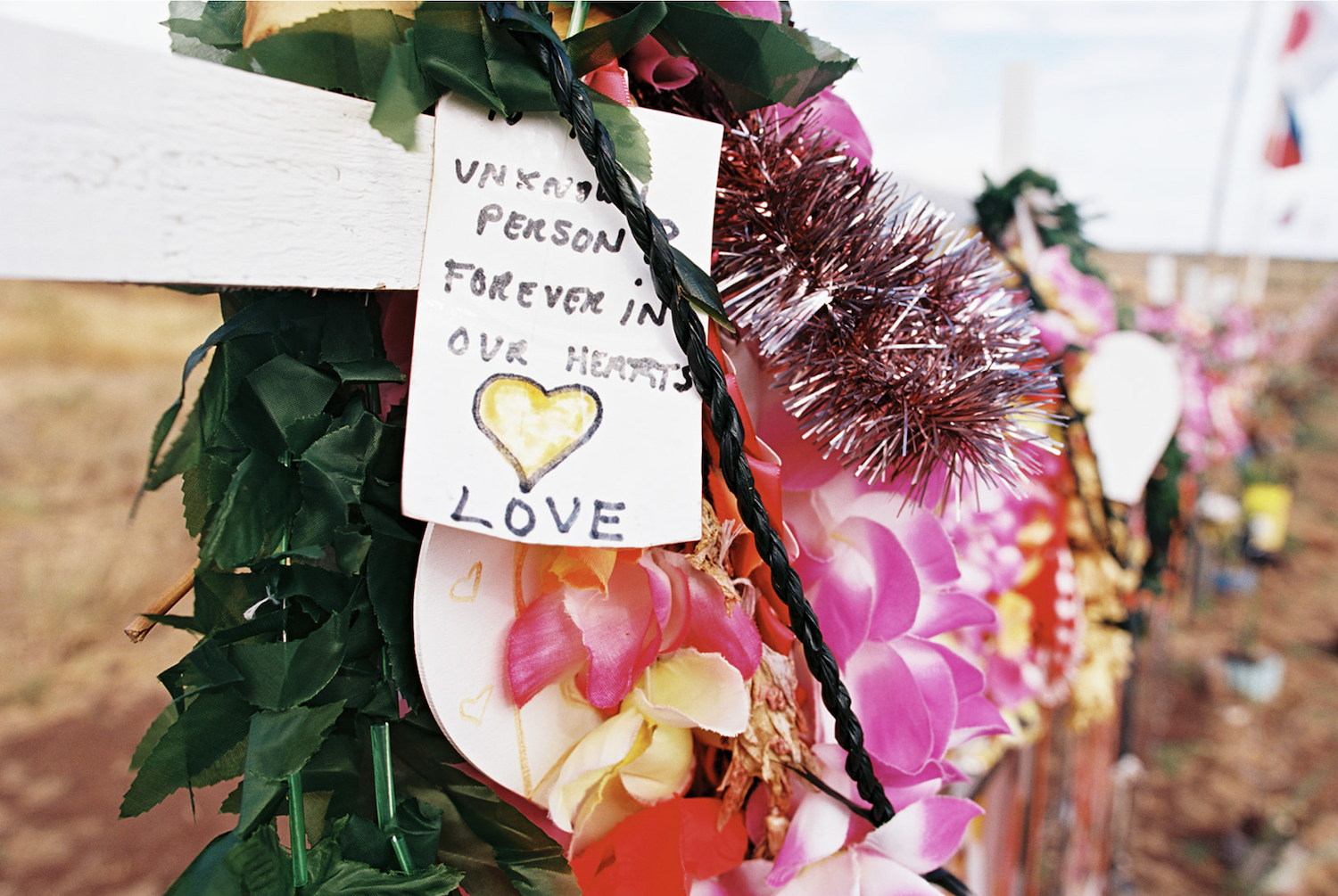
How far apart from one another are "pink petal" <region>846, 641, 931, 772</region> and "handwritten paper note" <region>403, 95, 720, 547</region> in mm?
176

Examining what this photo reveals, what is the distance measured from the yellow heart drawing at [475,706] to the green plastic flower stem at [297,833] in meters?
0.07

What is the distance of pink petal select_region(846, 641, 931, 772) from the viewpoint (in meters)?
0.43

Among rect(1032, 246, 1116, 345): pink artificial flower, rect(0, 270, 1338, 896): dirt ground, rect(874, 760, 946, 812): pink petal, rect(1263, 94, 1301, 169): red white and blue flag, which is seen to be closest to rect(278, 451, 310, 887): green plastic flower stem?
Result: rect(874, 760, 946, 812): pink petal

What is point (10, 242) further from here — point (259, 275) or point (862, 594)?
point (862, 594)

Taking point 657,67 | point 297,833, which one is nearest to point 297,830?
point 297,833

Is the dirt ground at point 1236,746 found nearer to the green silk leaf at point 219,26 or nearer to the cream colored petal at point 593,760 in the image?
the cream colored petal at point 593,760

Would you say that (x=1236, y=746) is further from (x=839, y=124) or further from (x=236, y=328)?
(x=236, y=328)

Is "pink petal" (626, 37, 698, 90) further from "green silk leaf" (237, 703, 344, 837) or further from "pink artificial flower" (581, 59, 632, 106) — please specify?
"green silk leaf" (237, 703, 344, 837)

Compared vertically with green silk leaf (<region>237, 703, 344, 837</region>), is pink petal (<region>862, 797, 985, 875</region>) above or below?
below

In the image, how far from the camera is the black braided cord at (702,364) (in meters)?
0.32

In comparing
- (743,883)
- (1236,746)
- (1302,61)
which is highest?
(1302,61)

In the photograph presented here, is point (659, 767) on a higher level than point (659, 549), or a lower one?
lower

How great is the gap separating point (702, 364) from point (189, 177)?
0.21m

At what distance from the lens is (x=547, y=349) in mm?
340
